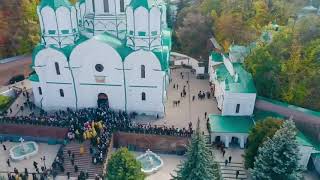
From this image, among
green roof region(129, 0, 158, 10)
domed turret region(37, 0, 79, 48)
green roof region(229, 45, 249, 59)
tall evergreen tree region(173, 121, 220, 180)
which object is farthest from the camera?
green roof region(229, 45, 249, 59)

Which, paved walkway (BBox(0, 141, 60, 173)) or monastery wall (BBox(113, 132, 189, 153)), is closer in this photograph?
paved walkway (BBox(0, 141, 60, 173))

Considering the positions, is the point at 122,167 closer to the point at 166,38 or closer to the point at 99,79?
the point at 99,79

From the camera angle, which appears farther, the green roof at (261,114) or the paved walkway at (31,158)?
the green roof at (261,114)

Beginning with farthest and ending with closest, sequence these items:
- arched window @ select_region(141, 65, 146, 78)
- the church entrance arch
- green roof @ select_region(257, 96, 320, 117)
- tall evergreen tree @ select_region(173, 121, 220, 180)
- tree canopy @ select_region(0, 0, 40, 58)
Result: 1. tree canopy @ select_region(0, 0, 40, 58)
2. the church entrance arch
3. arched window @ select_region(141, 65, 146, 78)
4. green roof @ select_region(257, 96, 320, 117)
5. tall evergreen tree @ select_region(173, 121, 220, 180)

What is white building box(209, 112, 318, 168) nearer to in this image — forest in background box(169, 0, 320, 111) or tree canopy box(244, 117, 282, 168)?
forest in background box(169, 0, 320, 111)

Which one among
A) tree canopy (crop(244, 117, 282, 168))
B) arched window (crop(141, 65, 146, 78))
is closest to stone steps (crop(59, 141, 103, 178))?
arched window (crop(141, 65, 146, 78))

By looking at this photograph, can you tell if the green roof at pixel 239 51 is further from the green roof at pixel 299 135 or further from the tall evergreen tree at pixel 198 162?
the tall evergreen tree at pixel 198 162

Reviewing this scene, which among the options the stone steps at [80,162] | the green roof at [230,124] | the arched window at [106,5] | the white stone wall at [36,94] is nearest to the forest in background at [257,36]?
the green roof at [230,124]
